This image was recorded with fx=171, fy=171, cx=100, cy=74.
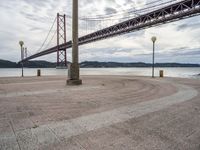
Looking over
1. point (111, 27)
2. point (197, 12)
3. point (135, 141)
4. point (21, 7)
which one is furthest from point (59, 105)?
point (111, 27)

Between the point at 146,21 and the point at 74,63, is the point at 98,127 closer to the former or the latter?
the point at 74,63

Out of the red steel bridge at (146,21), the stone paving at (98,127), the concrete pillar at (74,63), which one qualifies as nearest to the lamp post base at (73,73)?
the concrete pillar at (74,63)

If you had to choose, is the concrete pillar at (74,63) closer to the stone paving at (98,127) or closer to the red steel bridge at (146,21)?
the stone paving at (98,127)

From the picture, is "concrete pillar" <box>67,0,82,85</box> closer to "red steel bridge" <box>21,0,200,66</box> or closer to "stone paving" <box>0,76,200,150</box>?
"stone paving" <box>0,76,200,150</box>

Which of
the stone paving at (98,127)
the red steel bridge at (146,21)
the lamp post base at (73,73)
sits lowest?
the stone paving at (98,127)

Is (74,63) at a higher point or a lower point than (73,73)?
higher

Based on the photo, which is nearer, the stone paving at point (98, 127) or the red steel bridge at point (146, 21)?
the stone paving at point (98, 127)

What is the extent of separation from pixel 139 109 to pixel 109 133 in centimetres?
169

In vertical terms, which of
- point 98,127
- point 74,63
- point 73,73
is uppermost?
point 74,63

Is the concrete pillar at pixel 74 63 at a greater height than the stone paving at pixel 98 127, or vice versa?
the concrete pillar at pixel 74 63

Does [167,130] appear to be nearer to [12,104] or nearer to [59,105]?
[59,105]

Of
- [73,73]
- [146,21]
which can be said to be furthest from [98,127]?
[146,21]

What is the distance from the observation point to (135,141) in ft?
8.16

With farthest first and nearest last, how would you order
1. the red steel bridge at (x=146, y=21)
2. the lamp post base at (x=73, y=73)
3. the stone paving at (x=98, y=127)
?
the red steel bridge at (x=146, y=21) → the lamp post base at (x=73, y=73) → the stone paving at (x=98, y=127)
